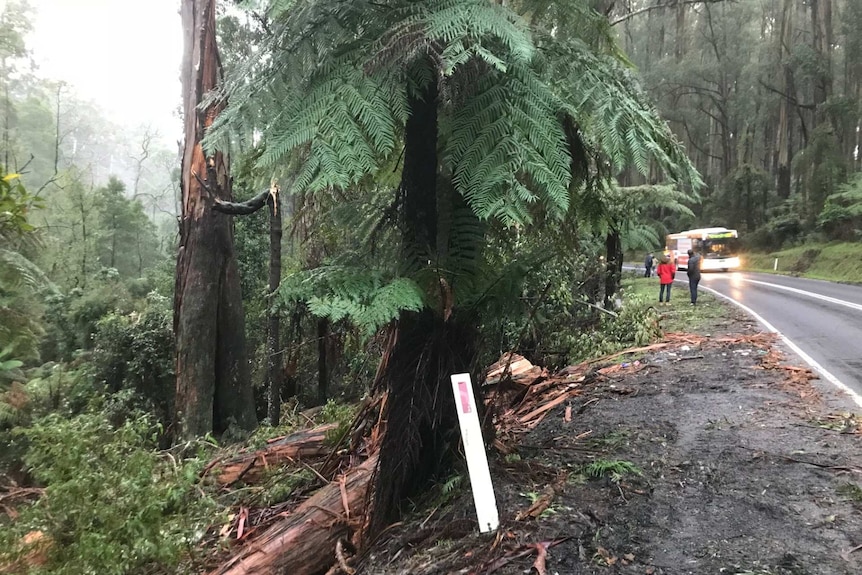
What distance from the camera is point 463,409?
3.58 meters

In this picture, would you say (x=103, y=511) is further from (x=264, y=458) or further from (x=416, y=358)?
(x=416, y=358)

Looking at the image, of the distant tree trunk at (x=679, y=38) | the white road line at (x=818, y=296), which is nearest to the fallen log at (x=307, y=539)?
the white road line at (x=818, y=296)

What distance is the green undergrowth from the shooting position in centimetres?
2595

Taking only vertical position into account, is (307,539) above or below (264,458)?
above

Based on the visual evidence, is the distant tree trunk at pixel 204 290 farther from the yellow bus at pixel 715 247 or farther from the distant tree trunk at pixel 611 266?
the yellow bus at pixel 715 247

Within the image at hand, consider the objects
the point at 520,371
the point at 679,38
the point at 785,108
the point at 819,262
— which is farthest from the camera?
the point at 679,38

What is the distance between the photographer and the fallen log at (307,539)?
4328 millimetres

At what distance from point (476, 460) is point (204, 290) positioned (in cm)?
884

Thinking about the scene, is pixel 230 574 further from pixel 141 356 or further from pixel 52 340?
pixel 52 340

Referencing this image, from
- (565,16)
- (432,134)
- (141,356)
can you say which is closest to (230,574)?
(432,134)

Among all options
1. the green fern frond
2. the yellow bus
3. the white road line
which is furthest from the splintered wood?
the yellow bus

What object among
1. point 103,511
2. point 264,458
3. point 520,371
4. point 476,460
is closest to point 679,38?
point 520,371

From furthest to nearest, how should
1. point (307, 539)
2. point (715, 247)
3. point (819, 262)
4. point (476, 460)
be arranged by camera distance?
point (715, 247) < point (819, 262) < point (307, 539) < point (476, 460)

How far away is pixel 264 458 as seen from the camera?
269 inches
